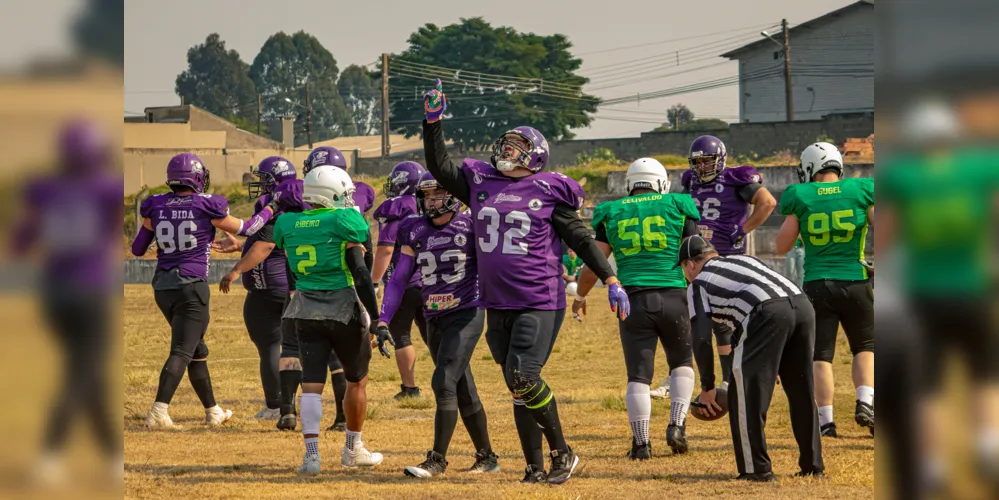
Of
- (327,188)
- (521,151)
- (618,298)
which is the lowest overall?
(618,298)

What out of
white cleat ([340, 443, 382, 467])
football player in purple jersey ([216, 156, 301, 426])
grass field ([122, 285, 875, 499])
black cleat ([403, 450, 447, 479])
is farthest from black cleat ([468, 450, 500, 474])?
football player in purple jersey ([216, 156, 301, 426])

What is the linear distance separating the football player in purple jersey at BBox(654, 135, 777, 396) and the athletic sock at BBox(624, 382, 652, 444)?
2.86 meters

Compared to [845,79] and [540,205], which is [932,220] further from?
[845,79]

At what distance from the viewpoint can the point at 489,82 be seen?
8481 cm

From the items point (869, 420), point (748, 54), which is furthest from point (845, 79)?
point (869, 420)

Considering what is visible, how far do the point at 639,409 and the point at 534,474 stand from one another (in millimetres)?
1340

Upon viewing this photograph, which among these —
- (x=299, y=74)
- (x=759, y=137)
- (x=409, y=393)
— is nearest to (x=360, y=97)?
(x=299, y=74)

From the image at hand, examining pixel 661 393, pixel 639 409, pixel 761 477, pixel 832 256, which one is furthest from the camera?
pixel 661 393

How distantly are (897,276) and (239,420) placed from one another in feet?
34.1

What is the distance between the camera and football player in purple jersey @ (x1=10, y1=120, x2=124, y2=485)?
4.48 ft

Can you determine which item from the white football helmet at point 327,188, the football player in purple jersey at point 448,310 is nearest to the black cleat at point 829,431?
the football player in purple jersey at point 448,310

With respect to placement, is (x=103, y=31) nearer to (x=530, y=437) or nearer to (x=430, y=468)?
(x=530, y=437)

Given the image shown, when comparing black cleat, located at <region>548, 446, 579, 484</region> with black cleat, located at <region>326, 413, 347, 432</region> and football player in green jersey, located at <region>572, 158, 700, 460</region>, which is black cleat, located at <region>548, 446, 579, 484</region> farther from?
black cleat, located at <region>326, 413, 347, 432</region>

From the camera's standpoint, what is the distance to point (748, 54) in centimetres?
7175
